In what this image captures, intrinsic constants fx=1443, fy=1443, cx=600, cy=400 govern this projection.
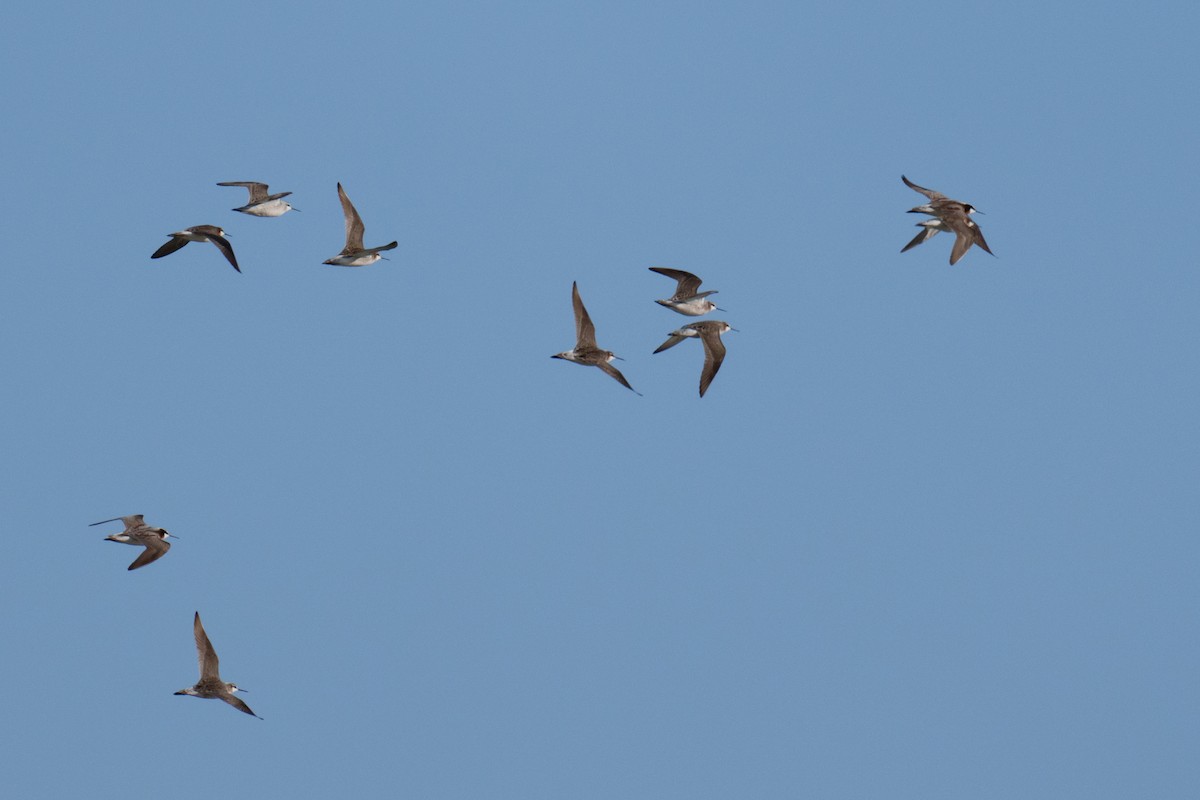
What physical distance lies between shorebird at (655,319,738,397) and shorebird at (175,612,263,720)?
44.5 ft

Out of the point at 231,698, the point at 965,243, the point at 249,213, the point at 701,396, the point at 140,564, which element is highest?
the point at 965,243

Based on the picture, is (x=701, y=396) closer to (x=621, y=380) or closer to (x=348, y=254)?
(x=621, y=380)

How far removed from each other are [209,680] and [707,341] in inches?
606

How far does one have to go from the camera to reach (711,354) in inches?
1513

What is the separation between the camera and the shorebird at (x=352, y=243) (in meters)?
37.4

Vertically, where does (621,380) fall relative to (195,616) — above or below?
above

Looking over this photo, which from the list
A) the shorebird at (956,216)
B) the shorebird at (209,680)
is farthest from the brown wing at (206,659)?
the shorebird at (956,216)

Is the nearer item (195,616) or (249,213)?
(195,616)

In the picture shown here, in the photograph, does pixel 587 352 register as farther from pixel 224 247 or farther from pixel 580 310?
pixel 224 247

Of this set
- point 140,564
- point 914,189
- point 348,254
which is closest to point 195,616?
point 140,564

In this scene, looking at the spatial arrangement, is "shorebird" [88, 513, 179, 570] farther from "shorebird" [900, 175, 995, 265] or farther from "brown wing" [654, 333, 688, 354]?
"shorebird" [900, 175, 995, 265]

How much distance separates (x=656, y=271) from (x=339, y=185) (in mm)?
8569

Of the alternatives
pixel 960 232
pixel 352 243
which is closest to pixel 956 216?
pixel 960 232

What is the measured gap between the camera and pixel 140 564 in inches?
1416
